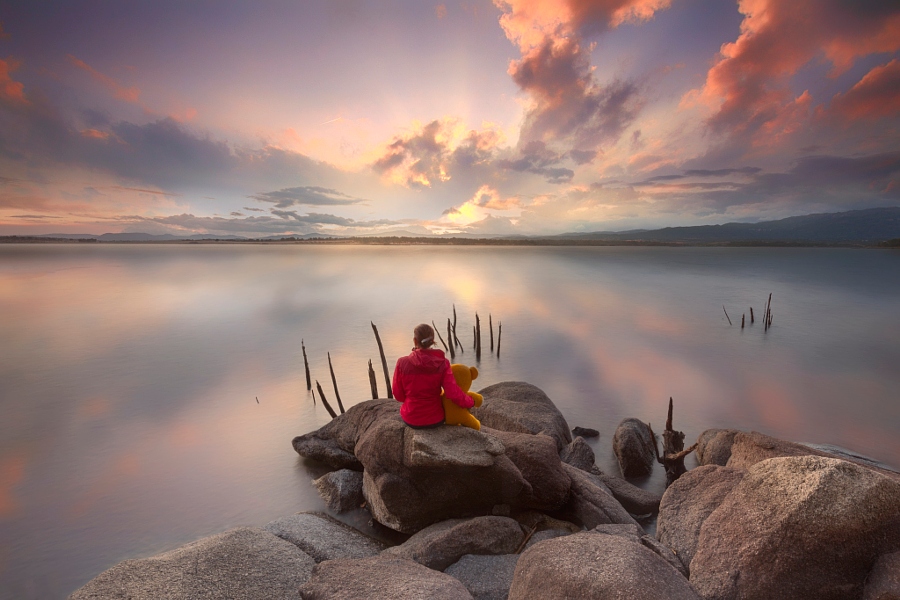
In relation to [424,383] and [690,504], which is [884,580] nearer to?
[690,504]

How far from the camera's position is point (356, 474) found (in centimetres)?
834

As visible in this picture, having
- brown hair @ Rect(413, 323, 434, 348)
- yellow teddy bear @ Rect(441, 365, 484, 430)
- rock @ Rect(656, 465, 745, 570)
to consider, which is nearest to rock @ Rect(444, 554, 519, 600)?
yellow teddy bear @ Rect(441, 365, 484, 430)

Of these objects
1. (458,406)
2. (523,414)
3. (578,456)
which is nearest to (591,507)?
(458,406)

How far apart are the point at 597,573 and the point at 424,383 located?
3312 mm

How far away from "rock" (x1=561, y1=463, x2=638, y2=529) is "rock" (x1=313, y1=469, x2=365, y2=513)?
13.5 feet

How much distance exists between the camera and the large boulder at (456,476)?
6125mm

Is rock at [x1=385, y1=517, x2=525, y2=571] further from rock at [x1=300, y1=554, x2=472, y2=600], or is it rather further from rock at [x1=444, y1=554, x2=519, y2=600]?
rock at [x1=300, y1=554, x2=472, y2=600]

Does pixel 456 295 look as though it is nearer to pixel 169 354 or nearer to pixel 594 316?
pixel 594 316

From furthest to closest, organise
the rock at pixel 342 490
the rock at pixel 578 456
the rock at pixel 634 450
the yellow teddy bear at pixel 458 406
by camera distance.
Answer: the rock at pixel 634 450, the rock at pixel 578 456, the rock at pixel 342 490, the yellow teddy bear at pixel 458 406

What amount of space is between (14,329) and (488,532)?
126 feet

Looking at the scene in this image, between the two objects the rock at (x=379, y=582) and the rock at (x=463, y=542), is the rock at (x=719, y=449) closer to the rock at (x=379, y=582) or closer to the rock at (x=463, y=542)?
the rock at (x=463, y=542)

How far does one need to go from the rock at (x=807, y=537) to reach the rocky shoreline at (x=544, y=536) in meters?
0.01

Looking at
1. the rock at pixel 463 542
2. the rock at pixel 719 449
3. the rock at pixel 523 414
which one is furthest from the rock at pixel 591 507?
the rock at pixel 719 449

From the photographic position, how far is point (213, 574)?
4523 millimetres
